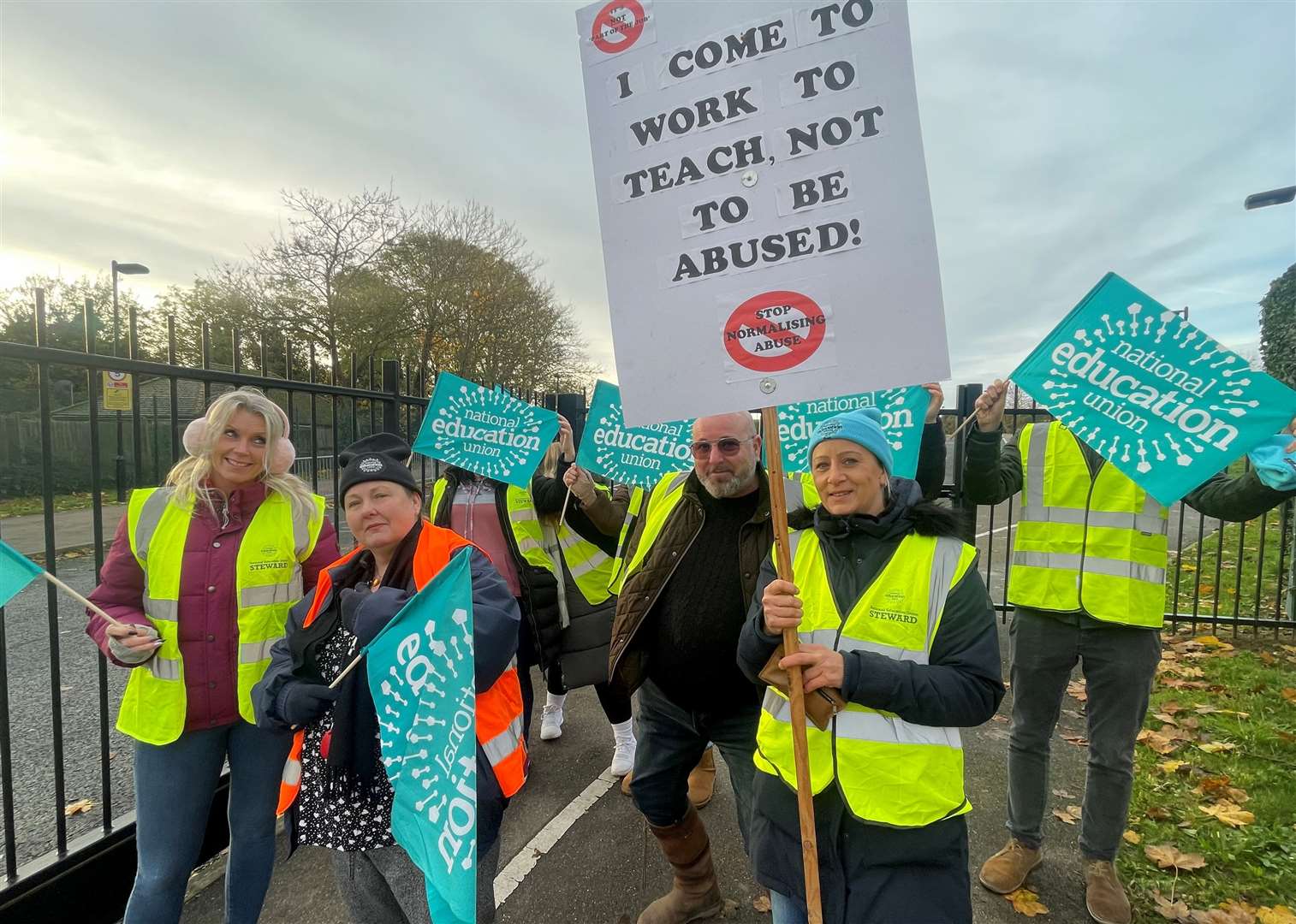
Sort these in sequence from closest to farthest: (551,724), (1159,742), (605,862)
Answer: (605,862), (1159,742), (551,724)

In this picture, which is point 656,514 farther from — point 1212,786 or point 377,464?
point 1212,786

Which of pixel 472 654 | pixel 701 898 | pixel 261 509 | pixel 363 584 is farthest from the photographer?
pixel 701 898

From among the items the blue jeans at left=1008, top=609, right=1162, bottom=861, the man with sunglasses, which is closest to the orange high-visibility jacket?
the man with sunglasses

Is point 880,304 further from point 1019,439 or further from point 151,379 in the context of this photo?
point 151,379

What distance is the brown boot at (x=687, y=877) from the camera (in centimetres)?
→ 265

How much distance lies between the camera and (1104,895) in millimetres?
2662

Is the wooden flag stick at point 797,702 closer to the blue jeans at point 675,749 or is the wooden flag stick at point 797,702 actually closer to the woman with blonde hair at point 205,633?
the blue jeans at point 675,749

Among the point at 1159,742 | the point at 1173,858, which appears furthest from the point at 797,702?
the point at 1159,742

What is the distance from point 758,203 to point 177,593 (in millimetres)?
2286

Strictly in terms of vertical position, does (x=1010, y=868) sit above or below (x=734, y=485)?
below

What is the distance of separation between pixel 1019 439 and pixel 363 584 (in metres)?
2.84

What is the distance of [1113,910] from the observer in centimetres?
263

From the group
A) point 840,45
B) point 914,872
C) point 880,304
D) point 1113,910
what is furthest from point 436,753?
point 1113,910

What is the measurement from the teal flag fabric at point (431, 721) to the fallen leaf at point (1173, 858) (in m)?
3.08
